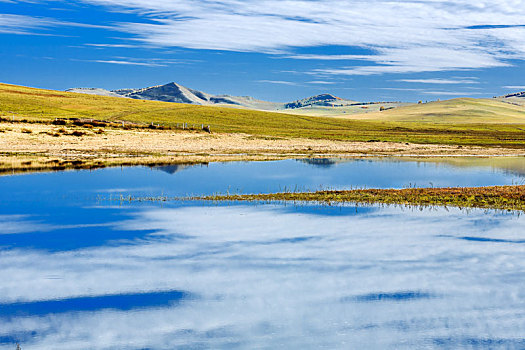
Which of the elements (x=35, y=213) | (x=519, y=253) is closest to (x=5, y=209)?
(x=35, y=213)

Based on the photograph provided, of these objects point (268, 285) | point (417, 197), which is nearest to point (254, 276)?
point (268, 285)

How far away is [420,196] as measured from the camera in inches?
1155

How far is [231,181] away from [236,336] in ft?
81.1

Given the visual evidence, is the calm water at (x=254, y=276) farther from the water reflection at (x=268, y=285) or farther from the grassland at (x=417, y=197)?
the grassland at (x=417, y=197)

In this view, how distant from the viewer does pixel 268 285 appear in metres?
14.9

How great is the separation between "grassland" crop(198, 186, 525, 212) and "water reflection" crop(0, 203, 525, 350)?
14.0 feet

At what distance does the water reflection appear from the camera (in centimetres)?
1160

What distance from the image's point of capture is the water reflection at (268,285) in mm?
11602

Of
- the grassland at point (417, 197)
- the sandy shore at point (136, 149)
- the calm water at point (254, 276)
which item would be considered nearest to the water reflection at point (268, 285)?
the calm water at point (254, 276)

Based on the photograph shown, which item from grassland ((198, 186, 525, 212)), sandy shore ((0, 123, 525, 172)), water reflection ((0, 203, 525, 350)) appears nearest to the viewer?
water reflection ((0, 203, 525, 350))

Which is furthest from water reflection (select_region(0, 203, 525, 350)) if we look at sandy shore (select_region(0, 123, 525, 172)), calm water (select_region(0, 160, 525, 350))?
sandy shore (select_region(0, 123, 525, 172))

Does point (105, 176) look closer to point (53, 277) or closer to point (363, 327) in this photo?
point (53, 277)

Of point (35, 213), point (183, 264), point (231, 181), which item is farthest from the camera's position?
point (231, 181)

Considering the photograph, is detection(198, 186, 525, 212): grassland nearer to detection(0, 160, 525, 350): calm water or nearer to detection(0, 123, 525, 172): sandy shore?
detection(0, 160, 525, 350): calm water
